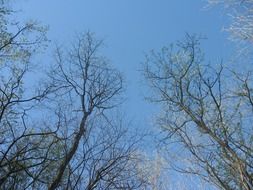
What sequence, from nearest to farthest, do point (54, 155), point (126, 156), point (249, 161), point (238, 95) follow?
1. point (249, 161)
2. point (238, 95)
3. point (54, 155)
4. point (126, 156)

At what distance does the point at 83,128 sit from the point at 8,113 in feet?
7.08

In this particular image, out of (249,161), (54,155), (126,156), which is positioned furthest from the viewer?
(126,156)

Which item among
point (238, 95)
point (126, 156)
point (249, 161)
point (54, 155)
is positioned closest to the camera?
point (249, 161)

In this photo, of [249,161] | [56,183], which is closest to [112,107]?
[56,183]

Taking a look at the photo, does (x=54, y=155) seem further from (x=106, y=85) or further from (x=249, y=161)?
(x=249, y=161)

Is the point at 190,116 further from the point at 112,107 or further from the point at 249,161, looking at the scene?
the point at 112,107

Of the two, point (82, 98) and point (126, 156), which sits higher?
point (82, 98)

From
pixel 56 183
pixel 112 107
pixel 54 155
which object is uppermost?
pixel 112 107

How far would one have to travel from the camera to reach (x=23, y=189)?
43.5 feet

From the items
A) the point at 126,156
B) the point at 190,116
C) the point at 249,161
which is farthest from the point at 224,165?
the point at 126,156

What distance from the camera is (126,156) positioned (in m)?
14.3

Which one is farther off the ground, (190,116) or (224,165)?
(190,116)

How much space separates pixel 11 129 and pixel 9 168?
1.26 m

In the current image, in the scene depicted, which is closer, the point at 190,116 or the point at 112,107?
the point at 190,116
